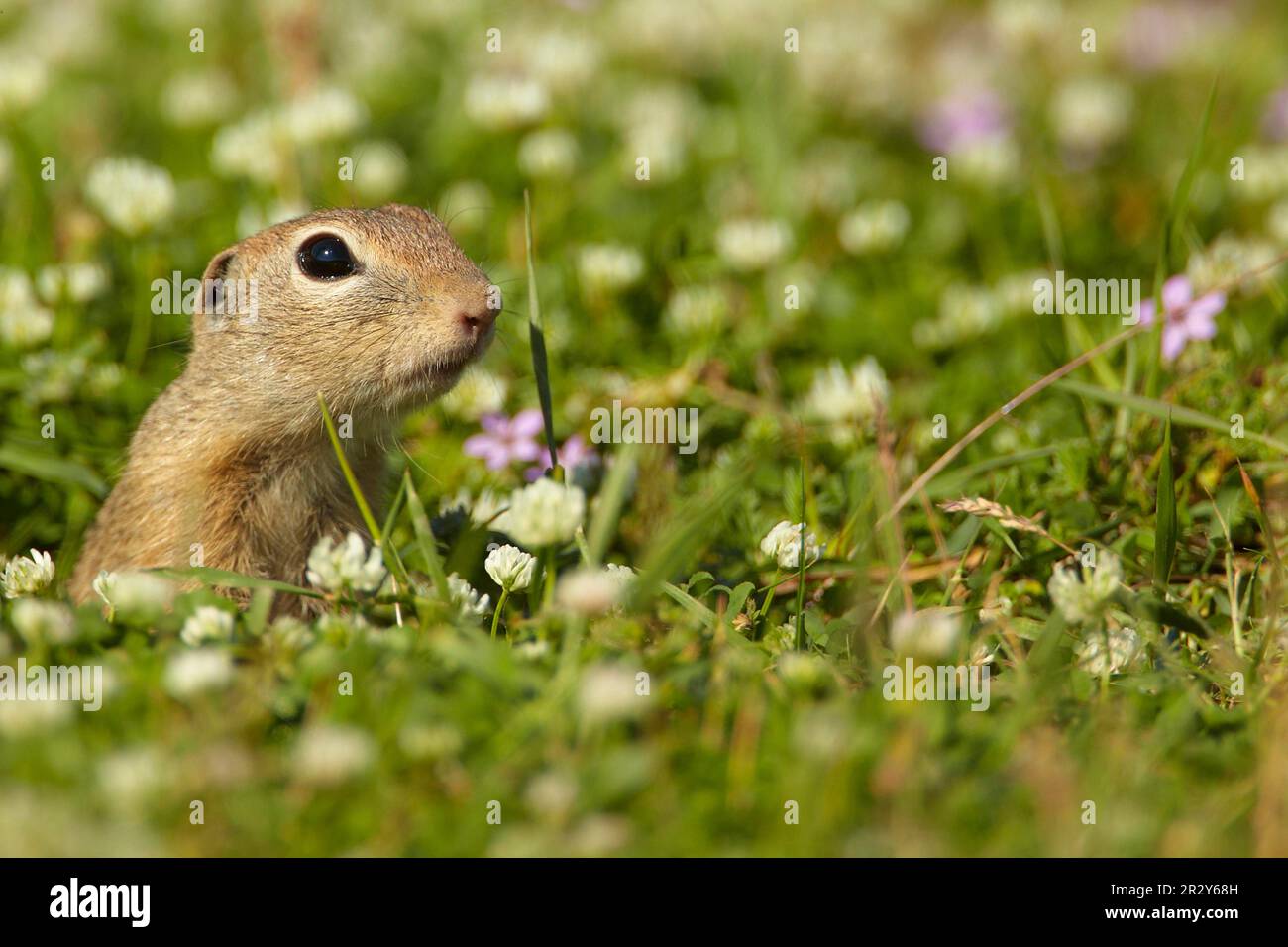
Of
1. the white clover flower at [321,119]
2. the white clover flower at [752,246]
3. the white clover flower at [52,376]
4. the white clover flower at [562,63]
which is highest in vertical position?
the white clover flower at [562,63]

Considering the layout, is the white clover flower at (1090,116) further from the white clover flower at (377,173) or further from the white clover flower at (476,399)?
the white clover flower at (476,399)

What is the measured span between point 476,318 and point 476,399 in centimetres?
150

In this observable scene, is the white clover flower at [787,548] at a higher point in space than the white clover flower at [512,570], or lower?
higher

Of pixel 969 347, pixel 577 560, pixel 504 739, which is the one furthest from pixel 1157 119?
pixel 504 739

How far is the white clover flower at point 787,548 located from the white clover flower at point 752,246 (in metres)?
2.63

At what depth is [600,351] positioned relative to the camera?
254 inches

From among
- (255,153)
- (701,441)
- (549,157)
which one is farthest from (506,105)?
(701,441)

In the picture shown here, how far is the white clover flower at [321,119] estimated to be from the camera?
7.42 meters

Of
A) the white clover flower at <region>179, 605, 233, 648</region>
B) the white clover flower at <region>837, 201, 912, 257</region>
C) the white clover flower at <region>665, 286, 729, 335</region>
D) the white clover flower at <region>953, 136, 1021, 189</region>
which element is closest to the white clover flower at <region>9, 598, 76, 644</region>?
the white clover flower at <region>179, 605, 233, 648</region>

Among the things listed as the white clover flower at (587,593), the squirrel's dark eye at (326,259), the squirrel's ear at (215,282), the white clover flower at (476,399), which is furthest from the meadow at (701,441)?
the squirrel's ear at (215,282)

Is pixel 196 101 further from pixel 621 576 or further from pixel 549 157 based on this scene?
pixel 621 576

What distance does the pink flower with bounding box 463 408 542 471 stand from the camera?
5633 millimetres

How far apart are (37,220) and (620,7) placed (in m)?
5.03

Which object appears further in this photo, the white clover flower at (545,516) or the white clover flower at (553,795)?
the white clover flower at (545,516)
